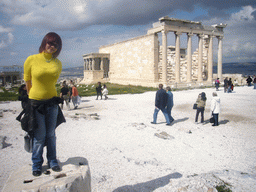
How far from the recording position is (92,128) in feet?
29.1

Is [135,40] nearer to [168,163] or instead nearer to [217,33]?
[217,33]

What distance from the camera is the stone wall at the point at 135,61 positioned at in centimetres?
2792

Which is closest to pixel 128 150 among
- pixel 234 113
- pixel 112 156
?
pixel 112 156

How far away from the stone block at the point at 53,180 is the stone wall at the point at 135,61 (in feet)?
79.5

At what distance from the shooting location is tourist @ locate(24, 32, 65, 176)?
3039 millimetres

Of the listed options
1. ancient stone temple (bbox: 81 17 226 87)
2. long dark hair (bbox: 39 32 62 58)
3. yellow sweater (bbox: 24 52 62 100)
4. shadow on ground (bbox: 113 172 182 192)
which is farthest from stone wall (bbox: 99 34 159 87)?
yellow sweater (bbox: 24 52 62 100)

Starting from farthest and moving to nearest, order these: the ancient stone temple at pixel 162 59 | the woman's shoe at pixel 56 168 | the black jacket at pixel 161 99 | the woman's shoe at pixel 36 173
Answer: the ancient stone temple at pixel 162 59, the black jacket at pixel 161 99, the woman's shoe at pixel 56 168, the woman's shoe at pixel 36 173

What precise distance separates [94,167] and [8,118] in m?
6.84

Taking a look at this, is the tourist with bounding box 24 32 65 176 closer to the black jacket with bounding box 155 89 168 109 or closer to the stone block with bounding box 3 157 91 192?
the stone block with bounding box 3 157 91 192

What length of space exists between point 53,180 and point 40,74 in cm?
148

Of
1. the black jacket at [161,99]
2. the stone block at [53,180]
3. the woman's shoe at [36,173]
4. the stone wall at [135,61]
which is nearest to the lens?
the stone block at [53,180]

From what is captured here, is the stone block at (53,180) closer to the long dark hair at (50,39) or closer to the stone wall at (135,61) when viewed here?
the long dark hair at (50,39)

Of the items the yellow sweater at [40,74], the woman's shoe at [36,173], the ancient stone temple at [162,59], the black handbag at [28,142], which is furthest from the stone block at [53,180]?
the ancient stone temple at [162,59]

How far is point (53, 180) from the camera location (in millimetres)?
2770
